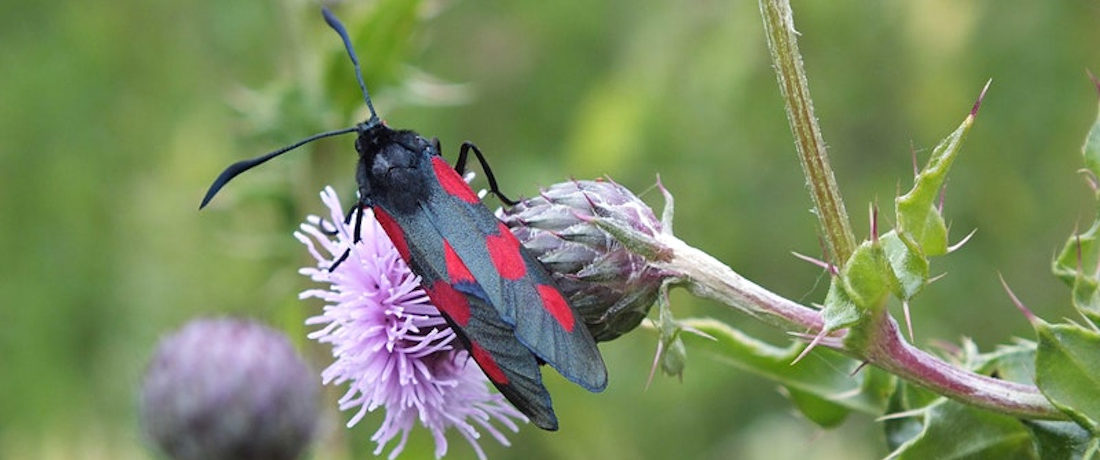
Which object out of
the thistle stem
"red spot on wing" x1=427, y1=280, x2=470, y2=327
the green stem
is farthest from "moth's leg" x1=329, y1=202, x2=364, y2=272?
the green stem

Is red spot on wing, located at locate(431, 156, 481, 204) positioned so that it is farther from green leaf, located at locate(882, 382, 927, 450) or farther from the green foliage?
green leaf, located at locate(882, 382, 927, 450)

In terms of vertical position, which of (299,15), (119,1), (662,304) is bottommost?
(662,304)

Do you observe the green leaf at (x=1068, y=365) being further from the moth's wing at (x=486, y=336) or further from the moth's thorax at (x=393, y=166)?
the moth's thorax at (x=393, y=166)

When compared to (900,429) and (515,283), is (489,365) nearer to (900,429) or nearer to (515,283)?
(515,283)

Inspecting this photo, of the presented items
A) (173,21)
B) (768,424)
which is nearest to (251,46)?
(173,21)

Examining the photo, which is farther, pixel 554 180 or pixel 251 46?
pixel 251 46

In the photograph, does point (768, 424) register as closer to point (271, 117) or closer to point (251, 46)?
point (271, 117)

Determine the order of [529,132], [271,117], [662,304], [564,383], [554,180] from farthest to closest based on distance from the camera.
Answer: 1. [529,132]
2. [554,180]
3. [564,383]
4. [271,117]
5. [662,304]
